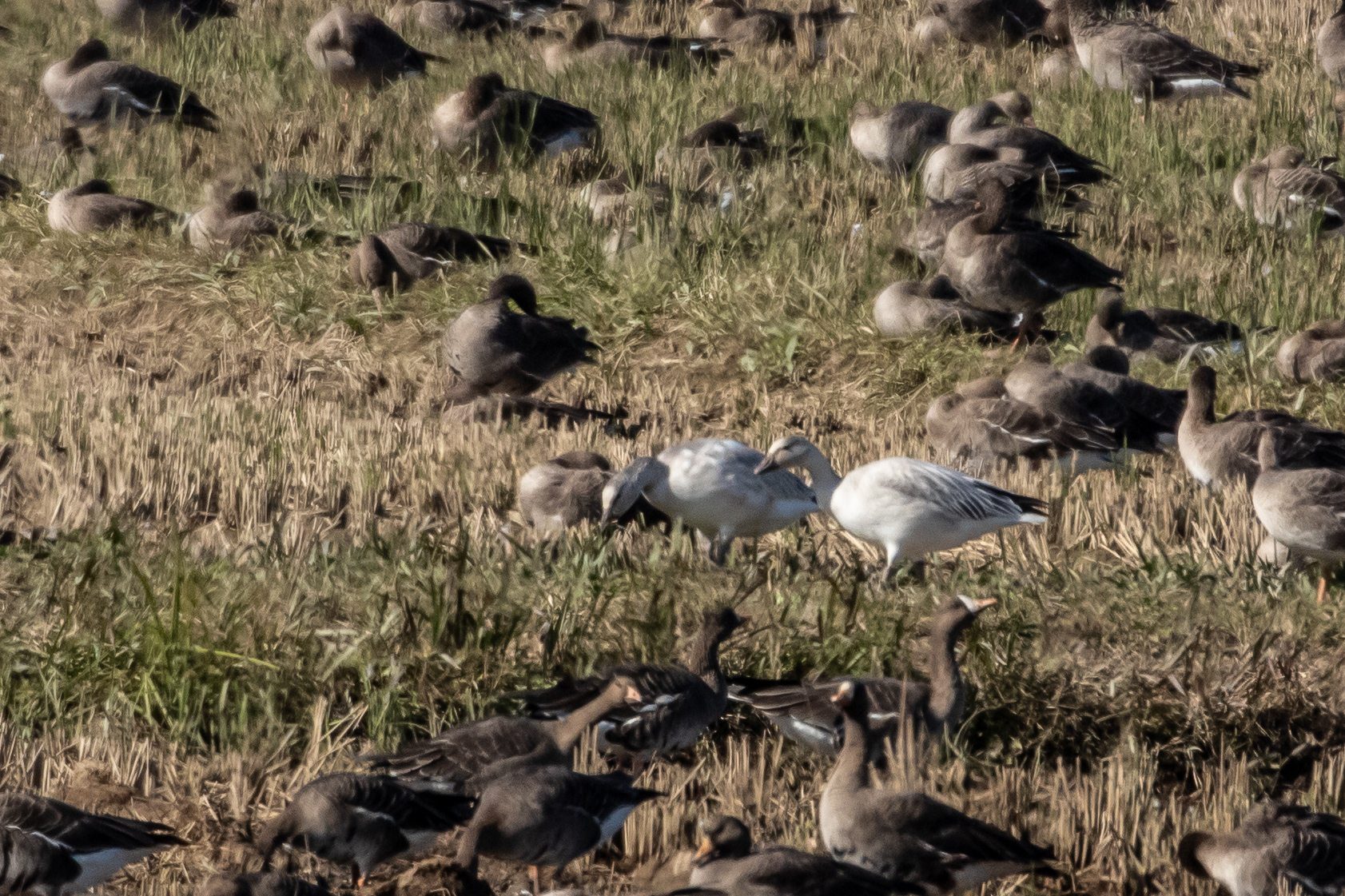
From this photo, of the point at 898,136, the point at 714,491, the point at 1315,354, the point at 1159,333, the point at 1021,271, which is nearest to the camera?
the point at 714,491

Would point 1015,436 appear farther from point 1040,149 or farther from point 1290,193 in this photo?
point 1040,149

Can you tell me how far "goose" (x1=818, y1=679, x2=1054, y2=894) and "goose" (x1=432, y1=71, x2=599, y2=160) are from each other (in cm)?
990

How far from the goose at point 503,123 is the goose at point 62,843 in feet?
32.6

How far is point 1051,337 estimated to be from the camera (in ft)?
36.9

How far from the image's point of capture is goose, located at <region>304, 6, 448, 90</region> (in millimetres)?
16125

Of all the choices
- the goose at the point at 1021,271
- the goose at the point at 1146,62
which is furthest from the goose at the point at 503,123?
the goose at the point at 1146,62

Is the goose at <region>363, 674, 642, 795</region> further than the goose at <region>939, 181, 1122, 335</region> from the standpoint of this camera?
No

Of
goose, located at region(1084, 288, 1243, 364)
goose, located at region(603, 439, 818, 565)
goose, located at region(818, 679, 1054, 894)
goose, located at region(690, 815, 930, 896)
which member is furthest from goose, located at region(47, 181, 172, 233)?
goose, located at region(690, 815, 930, 896)

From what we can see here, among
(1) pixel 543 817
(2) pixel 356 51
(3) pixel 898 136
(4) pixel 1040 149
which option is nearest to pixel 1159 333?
(4) pixel 1040 149

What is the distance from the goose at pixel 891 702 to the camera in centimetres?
556

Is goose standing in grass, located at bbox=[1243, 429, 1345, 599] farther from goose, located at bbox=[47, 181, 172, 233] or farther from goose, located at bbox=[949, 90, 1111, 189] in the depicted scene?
goose, located at bbox=[47, 181, 172, 233]

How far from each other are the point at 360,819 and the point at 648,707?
3.60 ft

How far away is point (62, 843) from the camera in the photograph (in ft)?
15.0

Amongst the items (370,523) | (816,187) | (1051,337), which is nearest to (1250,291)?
(1051,337)
